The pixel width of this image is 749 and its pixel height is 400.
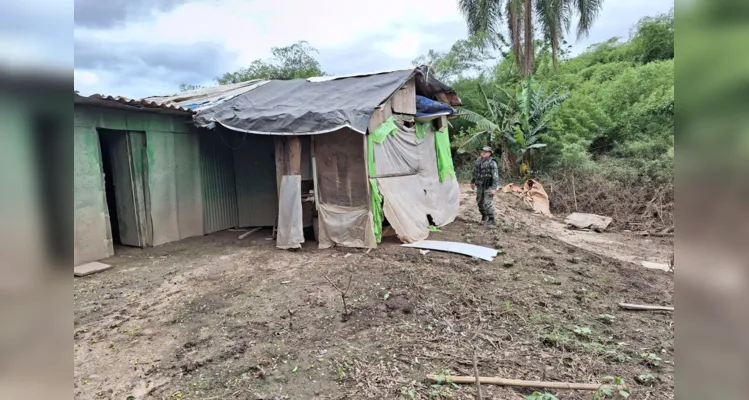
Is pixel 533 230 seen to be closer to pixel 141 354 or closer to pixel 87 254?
pixel 141 354

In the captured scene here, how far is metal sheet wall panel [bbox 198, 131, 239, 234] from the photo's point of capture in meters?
8.91

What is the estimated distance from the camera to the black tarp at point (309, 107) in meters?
6.88

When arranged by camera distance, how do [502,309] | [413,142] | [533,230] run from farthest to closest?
[533,230] < [413,142] < [502,309]

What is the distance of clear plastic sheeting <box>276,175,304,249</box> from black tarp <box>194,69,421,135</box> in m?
0.94

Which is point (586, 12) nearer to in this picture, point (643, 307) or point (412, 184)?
point (412, 184)

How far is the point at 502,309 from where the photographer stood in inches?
183

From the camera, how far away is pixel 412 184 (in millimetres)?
8391

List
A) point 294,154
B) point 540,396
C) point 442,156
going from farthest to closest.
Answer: point 442,156, point 294,154, point 540,396

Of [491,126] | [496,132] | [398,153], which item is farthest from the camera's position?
[496,132]

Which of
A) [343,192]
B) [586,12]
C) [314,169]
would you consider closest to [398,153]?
[343,192]

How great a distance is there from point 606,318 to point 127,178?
810cm

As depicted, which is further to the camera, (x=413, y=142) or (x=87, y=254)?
(x=413, y=142)
